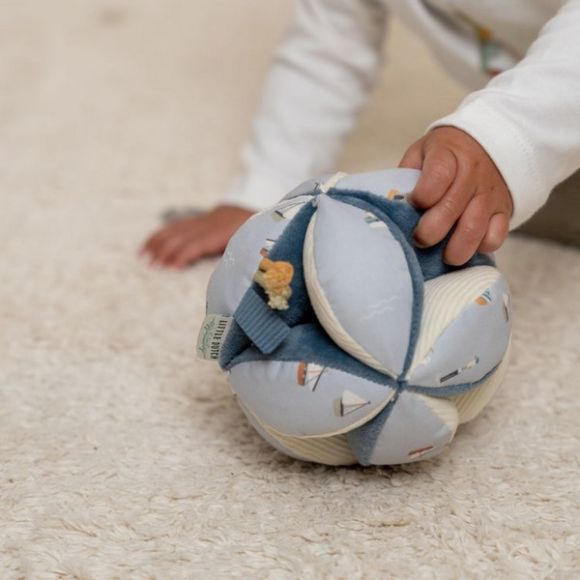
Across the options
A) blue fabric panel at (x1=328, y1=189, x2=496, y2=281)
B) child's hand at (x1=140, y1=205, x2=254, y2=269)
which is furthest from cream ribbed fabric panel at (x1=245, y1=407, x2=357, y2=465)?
child's hand at (x1=140, y1=205, x2=254, y2=269)

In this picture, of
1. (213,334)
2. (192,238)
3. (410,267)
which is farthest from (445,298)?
(192,238)

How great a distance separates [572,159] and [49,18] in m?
1.03

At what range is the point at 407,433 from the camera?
46cm

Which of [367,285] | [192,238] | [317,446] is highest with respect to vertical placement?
[367,285]

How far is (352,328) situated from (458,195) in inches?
4.4

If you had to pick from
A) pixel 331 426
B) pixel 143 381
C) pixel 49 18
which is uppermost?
pixel 331 426

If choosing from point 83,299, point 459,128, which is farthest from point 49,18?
point 459,128

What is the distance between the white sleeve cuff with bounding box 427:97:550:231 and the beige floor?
0.13 meters

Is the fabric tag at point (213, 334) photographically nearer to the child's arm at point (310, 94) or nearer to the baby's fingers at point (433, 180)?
the baby's fingers at point (433, 180)

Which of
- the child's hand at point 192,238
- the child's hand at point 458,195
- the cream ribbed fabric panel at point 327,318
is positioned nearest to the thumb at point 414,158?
the child's hand at point 458,195

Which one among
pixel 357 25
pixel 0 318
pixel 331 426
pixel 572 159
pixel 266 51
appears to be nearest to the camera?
pixel 331 426

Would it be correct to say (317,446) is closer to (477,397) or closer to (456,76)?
(477,397)

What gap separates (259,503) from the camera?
1.65ft

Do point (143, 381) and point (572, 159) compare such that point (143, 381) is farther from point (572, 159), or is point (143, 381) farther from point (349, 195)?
point (572, 159)
